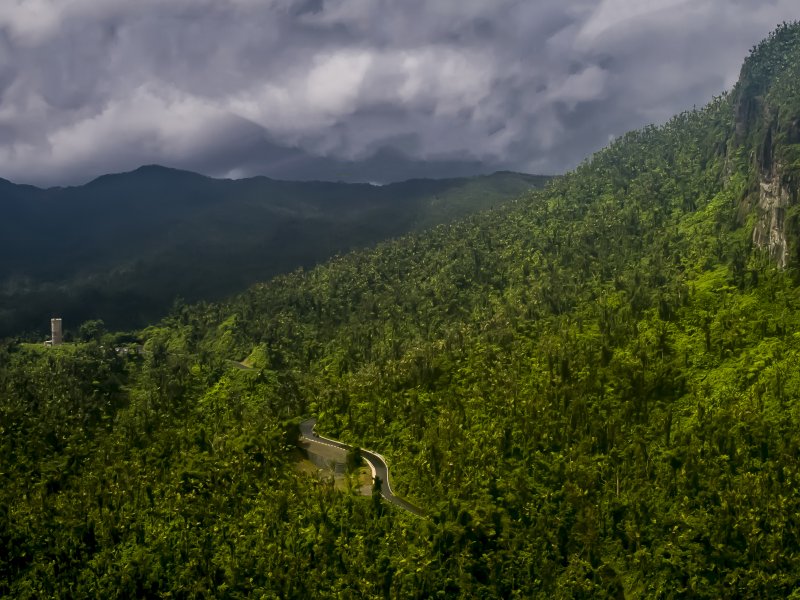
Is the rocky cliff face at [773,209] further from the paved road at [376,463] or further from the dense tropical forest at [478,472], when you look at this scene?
the paved road at [376,463]

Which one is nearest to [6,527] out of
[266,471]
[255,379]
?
[266,471]

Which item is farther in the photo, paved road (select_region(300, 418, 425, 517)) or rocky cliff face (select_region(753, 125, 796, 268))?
rocky cliff face (select_region(753, 125, 796, 268))

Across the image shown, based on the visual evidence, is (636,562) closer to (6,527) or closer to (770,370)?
(770,370)

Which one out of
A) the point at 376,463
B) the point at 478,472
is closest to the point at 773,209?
the point at 478,472

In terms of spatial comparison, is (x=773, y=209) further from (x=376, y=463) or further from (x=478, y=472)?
(x=376, y=463)

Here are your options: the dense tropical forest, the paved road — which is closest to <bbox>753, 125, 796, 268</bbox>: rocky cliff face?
the dense tropical forest

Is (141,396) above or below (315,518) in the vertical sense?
above

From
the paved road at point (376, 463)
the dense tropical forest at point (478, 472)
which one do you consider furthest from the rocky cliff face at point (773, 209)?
the paved road at point (376, 463)

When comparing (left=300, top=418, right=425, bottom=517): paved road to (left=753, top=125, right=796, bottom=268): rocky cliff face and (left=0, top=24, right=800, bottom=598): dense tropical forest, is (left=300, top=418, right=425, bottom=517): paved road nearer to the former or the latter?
(left=0, top=24, right=800, bottom=598): dense tropical forest
